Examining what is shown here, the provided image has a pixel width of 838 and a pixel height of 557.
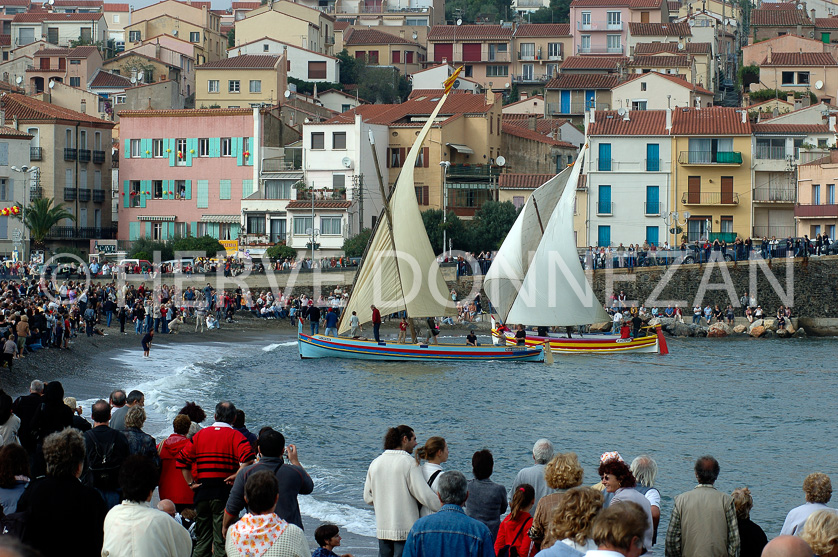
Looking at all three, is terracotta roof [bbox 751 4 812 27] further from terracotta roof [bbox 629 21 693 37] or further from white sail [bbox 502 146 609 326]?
white sail [bbox 502 146 609 326]

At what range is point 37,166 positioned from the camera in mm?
68938

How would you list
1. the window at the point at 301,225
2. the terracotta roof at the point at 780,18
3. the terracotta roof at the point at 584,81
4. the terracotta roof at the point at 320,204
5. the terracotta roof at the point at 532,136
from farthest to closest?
the terracotta roof at the point at 780,18, the terracotta roof at the point at 584,81, the terracotta roof at the point at 532,136, the window at the point at 301,225, the terracotta roof at the point at 320,204

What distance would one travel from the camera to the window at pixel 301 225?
221 feet

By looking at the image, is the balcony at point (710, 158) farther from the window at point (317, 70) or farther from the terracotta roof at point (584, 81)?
the window at point (317, 70)

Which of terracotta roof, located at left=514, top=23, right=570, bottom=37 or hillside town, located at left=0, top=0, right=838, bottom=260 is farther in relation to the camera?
terracotta roof, located at left=514, top=23, right=570, bottom=37

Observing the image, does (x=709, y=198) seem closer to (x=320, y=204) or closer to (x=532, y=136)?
(x=532, y=136)

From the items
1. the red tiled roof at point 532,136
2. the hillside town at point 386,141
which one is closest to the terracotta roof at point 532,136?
the red tiled roof at point 532,136

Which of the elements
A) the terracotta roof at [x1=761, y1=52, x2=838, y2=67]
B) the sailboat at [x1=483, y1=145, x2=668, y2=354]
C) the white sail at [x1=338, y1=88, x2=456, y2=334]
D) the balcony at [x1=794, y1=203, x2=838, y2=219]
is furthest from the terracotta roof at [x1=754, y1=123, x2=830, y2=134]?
the white sail at [x1=338, y1=88, x2=456, y2=334]

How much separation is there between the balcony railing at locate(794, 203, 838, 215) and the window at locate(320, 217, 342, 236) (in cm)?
2420

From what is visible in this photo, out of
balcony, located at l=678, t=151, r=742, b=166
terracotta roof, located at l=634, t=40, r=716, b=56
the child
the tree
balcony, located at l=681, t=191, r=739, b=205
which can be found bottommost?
the child

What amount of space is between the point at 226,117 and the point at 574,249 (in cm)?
3456

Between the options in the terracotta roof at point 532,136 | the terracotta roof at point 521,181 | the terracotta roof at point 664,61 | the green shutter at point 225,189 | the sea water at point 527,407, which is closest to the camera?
the sea water at point 527,407

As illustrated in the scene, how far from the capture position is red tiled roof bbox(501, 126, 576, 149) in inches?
3051

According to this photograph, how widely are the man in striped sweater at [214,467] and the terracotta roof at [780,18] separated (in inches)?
3750
